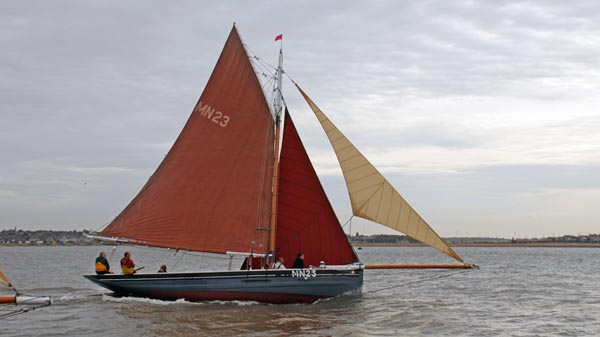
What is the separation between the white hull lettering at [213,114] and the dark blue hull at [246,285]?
21.0ft

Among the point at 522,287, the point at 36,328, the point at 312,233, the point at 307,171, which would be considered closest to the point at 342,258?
the point at 312,233

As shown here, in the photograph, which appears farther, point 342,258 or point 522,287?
point 522,287

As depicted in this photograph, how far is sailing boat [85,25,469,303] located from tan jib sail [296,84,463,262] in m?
0.27

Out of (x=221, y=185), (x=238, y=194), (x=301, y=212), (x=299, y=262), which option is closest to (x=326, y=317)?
(x=299, y=262)

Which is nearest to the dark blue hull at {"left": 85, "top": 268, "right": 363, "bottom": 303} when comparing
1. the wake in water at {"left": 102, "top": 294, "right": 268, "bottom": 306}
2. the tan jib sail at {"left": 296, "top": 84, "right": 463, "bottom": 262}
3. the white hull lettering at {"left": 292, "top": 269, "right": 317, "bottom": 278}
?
the white hull lettering at {"left": 292, "top": 269, "right": 317, "bottom": 278}

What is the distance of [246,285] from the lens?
2511 cm

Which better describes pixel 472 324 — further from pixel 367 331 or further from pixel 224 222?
pixel 224 222

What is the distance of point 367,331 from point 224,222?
8.16 metres

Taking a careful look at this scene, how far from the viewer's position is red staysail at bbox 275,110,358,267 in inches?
1060

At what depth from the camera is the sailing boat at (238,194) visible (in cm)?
2661

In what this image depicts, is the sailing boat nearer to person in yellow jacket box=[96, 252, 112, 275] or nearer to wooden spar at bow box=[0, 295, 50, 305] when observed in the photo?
person in yellow jacket box=[96, 252, 112, 275]

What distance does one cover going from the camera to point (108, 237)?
27.1 meters

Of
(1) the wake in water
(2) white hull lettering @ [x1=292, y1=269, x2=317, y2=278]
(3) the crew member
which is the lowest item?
(1) the wake in water

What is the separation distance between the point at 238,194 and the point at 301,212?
277 centimetres
